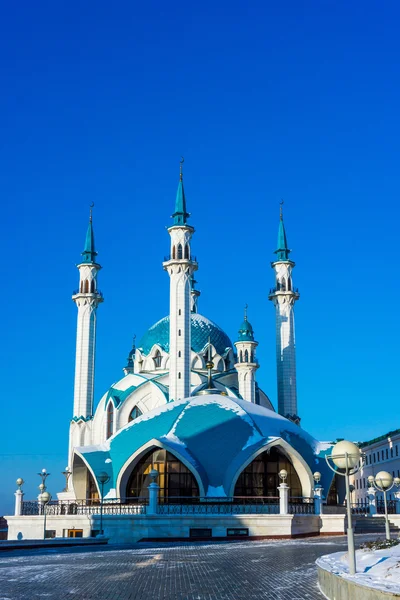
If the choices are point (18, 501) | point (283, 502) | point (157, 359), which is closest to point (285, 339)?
point (157, 359)

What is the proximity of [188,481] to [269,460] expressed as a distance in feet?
16.0

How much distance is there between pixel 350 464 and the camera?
455 inches

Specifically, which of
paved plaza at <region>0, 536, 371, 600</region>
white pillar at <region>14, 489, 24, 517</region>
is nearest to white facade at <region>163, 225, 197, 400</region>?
white pillar at <region>14, 489, 24, 517</region>

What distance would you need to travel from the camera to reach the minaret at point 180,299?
4897cm

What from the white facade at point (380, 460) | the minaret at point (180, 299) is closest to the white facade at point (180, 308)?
the minaret at point (180, 299)

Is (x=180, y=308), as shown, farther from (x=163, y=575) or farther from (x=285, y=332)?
(x=163, y=575)

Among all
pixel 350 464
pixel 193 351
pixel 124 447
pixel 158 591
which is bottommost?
pixel 158 591

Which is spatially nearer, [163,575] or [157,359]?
[163,575]

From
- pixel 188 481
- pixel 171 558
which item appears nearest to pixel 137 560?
pixel 171 558

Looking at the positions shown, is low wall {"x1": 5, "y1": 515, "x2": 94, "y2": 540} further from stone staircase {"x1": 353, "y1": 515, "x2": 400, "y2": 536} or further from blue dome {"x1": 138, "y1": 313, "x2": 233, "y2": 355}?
blue dome {"x1": 138, "y1": 313, "x2": 233, "y2": 355}

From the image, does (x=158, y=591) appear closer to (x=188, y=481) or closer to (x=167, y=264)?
(x=188, y=481)

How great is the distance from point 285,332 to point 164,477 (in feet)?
65.9

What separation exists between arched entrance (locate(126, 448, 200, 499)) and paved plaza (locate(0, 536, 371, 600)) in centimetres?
1940

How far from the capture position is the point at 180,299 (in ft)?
166
